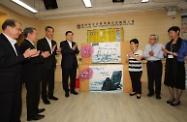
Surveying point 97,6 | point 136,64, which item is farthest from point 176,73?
point 97,6

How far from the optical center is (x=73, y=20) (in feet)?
20.0

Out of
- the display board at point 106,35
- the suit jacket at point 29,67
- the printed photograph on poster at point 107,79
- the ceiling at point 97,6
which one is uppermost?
the ceiling at point 97,6

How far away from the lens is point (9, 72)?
5.76ft

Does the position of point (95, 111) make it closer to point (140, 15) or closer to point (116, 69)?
point (116, 69)

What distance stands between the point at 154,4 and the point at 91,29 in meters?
2.54

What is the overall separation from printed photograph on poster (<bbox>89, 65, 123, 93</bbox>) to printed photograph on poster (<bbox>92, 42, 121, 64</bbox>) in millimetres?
247

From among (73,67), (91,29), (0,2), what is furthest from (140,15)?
(0,2)

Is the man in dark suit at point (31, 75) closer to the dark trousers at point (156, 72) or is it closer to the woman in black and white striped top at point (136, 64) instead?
the woman in black and white striped top at point (136, 64)

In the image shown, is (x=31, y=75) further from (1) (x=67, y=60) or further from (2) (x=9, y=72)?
(1) (x=67, y=60)

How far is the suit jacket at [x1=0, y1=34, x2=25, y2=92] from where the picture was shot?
5.54 feet

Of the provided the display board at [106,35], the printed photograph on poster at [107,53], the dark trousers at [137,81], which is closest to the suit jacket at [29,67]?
the printed photograph on poster at [107,53]

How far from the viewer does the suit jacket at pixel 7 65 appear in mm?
1689

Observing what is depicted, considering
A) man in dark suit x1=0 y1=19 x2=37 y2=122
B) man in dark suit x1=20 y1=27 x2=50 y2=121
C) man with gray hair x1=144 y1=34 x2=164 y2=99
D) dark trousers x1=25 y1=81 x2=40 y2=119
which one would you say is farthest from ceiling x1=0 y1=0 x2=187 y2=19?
dark trousers x1=25 y1=81 x2=40 y2=119

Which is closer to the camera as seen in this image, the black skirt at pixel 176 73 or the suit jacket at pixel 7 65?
the suit jacket at pixel 7 65
